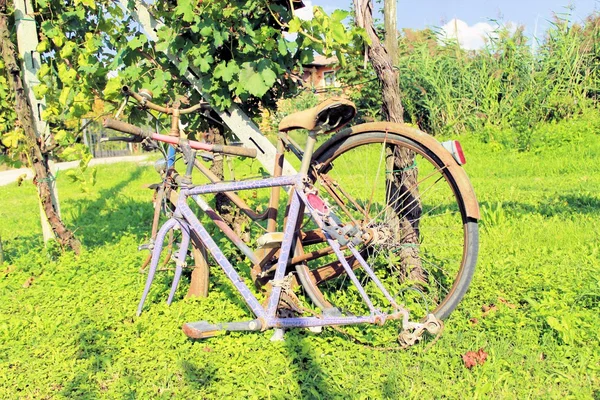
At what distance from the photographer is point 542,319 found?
319 cm

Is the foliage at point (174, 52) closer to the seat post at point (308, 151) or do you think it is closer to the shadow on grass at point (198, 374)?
the seat post at point (308, 151)

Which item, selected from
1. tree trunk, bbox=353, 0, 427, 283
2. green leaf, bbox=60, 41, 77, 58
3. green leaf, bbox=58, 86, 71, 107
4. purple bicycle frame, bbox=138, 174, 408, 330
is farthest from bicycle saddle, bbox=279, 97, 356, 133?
green leaf, bbox=60, 41, 77, 58

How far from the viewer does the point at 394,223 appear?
11.3 feet

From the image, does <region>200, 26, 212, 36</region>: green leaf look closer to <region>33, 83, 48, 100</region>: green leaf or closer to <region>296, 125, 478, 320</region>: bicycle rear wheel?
<region>296, 125, 478, 320</region>: bicycle rear wheel

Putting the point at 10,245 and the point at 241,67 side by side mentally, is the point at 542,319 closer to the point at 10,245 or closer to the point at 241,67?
the point at 241,67

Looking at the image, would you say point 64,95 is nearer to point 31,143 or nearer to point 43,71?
point 43,71

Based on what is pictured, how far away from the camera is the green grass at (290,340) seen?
2.81 metres

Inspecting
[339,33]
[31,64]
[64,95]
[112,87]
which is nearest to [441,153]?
[339,33]

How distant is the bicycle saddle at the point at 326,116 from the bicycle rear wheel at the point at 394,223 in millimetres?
215

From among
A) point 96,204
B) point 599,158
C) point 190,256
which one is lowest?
point 96,204

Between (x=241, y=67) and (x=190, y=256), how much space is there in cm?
137

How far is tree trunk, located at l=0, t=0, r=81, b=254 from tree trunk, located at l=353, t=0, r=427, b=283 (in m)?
2.88

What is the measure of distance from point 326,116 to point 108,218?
4559mm

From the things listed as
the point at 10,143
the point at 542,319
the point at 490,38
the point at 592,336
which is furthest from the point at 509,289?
the point at 490,38
